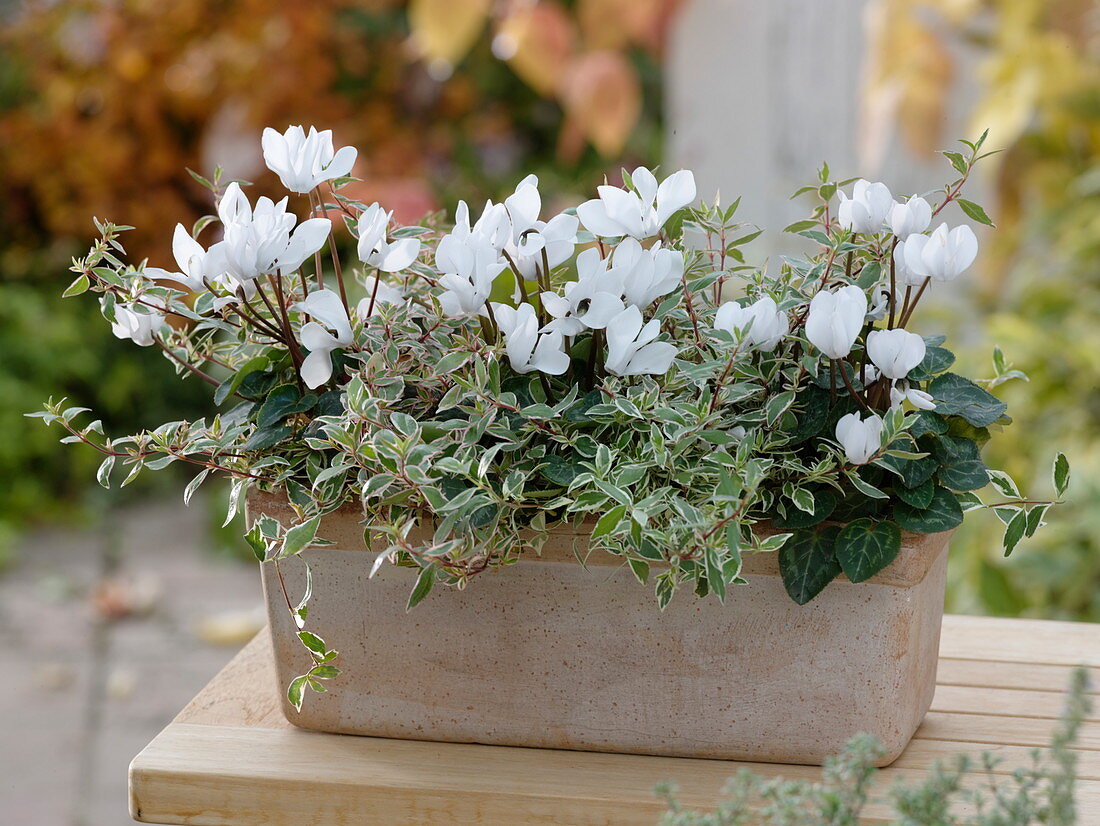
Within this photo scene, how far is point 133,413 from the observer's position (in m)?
3.61

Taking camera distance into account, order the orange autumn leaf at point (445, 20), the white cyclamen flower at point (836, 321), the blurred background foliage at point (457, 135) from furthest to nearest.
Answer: the orange autumn leaf at point (445, 20) < the blurred background foliage at point (457, 135) < the white cyclamen flower at point (836, 321)

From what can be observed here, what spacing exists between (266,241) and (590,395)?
0.67 feet

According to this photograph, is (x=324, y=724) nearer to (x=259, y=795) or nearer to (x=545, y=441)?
(x=259, y=795)

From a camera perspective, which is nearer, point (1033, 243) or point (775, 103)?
point (1033, 243)

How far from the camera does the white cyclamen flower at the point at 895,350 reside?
63cm

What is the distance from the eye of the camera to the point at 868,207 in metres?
0.69

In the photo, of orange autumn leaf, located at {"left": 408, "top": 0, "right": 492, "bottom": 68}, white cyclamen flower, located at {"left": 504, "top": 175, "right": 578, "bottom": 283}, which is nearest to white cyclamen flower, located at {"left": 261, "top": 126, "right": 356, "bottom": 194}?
white cyclamen flower, located at {"left": 504, "top": 175, "right": 578, "bottom": 283}

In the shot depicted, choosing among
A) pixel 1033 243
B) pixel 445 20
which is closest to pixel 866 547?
pixel 445 20

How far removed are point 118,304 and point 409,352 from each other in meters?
0.18

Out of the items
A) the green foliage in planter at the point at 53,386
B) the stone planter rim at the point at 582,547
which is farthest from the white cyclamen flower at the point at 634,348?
the green foliage in planter at the point at 53,386

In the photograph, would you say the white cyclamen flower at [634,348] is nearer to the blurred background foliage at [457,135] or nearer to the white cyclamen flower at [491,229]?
the white cyclamen flower at [491,229]

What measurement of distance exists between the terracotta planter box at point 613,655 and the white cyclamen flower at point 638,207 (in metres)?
0.19

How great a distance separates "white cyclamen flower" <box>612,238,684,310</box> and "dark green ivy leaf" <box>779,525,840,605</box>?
16 cm

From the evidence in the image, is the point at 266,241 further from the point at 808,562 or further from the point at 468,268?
the point at 808,562
